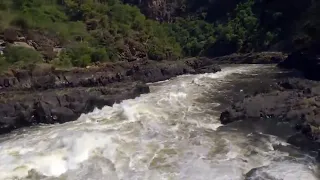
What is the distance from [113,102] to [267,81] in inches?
694

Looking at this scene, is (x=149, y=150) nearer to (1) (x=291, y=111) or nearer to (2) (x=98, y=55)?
(1) (x=291, y=111)

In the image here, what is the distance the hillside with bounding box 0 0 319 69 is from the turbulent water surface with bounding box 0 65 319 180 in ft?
57.8

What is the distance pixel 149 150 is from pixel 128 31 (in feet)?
135

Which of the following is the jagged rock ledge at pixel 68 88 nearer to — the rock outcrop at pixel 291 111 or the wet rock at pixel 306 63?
the wet rock at pixel 306 63

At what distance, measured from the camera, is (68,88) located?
3844cm

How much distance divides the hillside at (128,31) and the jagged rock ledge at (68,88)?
2762mm

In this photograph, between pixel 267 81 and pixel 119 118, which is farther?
pixel 267 81

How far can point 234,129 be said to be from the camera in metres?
25.8

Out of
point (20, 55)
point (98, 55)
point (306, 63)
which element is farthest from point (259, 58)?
point (20, 55)

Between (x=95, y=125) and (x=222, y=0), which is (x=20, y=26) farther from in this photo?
(x=222, y=0)

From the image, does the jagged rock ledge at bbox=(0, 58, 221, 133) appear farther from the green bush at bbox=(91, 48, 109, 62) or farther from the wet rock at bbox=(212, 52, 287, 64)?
the wet rock at bbox=(212, 52, 287, 64)

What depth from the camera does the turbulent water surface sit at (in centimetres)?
2014

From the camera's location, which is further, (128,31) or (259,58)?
(128,31)

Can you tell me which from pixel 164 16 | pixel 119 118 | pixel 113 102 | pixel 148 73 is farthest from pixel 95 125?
pixel 164 16
